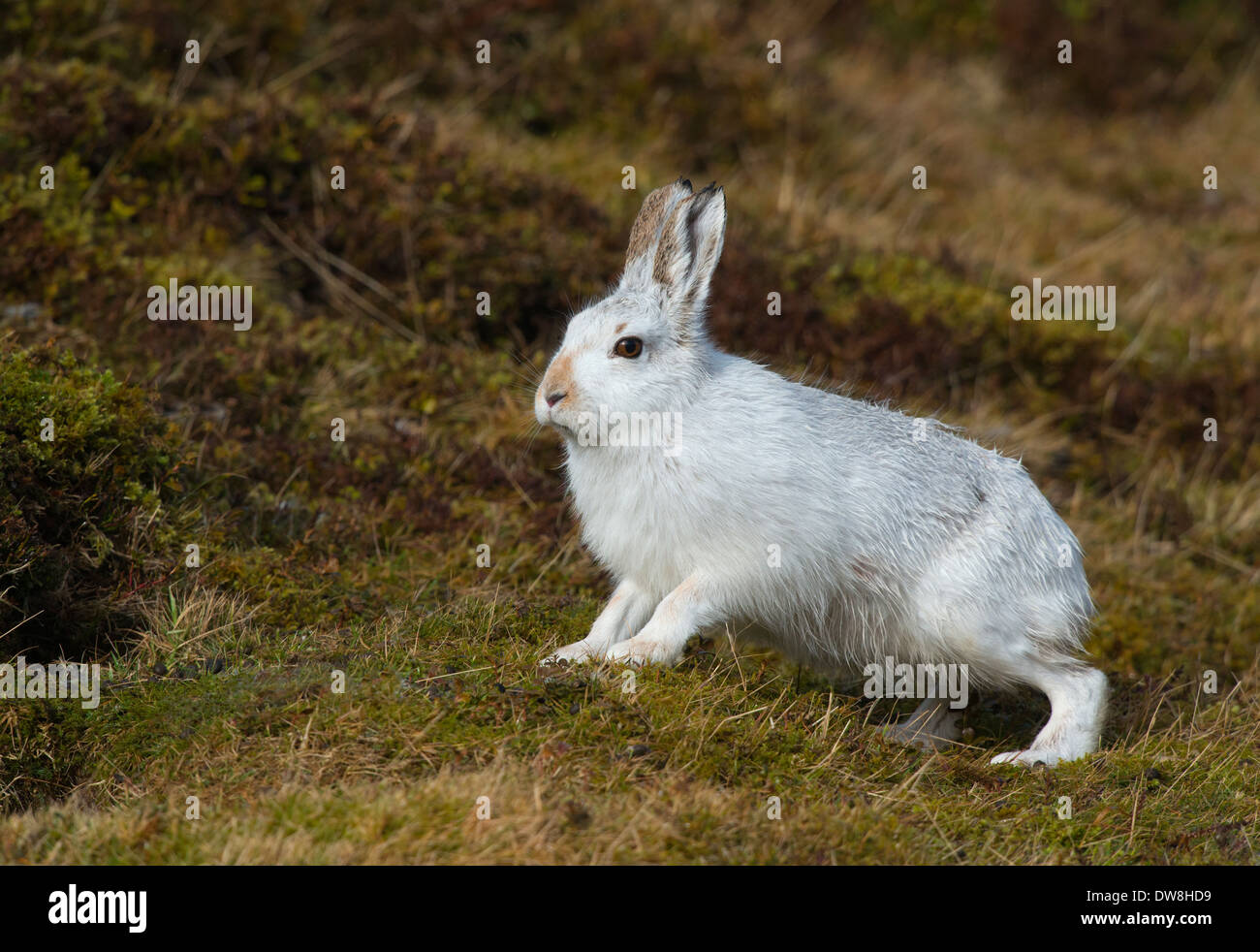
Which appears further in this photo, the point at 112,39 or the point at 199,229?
the point at 112,39

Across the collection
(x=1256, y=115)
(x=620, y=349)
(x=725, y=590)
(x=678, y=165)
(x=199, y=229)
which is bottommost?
(x=725, y=590)

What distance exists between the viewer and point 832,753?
530 cm

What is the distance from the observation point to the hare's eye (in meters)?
5.80

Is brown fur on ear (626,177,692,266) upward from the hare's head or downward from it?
upward

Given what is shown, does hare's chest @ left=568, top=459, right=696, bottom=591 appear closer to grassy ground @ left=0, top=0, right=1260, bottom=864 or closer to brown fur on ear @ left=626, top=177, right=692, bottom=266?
grassy ground @ left=0, top=0, right=1260, bottom=864

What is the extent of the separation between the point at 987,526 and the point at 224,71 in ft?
22.9

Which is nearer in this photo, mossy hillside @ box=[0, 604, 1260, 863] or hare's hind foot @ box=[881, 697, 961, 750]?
mossy hillside @ box=[0, 604, 1260, 863]

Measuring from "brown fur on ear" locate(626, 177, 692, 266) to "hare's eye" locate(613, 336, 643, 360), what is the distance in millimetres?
558

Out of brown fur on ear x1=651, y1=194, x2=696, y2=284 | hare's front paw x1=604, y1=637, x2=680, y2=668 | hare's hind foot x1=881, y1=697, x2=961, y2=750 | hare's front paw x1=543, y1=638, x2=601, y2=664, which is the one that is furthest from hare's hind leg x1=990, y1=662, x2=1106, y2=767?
brown fur on ear x1=651, y1=194, x2=696, y2=284

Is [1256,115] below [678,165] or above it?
above

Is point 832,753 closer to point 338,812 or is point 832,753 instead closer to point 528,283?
point 338,812

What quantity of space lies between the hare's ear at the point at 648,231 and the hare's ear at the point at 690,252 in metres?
0.05

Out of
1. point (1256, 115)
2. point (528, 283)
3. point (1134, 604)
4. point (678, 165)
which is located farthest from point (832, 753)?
point (1256, 115)

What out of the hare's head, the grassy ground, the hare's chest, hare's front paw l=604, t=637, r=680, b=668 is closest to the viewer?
the grassy ground
